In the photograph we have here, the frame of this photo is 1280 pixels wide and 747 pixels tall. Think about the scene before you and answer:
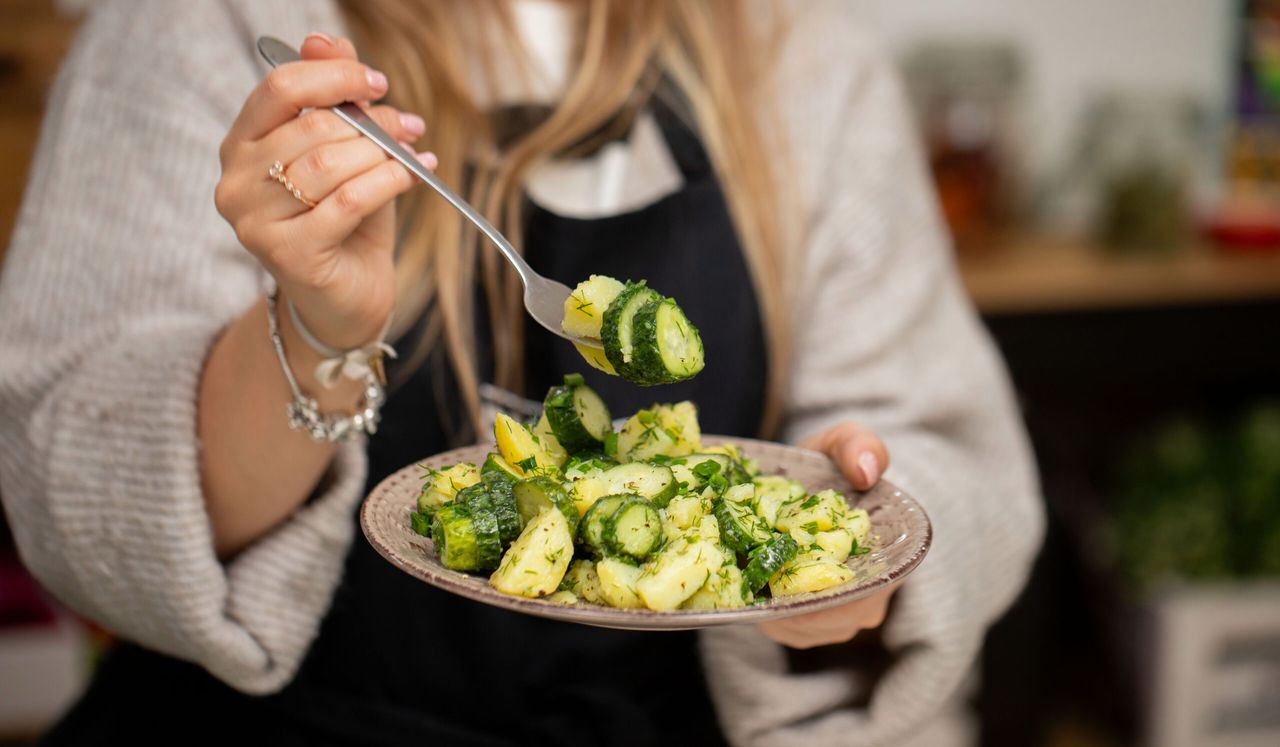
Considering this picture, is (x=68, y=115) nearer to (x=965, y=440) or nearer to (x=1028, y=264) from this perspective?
(x=965, y=440)

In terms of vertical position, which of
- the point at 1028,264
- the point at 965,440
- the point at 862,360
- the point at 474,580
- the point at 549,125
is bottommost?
the point at 1028,264

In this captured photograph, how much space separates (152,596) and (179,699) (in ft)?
0.76

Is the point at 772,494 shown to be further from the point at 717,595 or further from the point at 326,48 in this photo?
the point at 326,48

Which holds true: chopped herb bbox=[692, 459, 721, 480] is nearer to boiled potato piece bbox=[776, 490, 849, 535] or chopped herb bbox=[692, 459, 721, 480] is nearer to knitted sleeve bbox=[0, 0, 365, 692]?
boiled potato piece bbox=[776, 490, 849, 535]

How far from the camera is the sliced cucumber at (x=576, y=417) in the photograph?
739 mm

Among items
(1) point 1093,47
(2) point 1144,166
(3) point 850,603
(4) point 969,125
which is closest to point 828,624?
(3) point 850,603

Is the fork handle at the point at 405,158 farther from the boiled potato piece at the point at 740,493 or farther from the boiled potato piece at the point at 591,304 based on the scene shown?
the boiled potato piece at the point at 740,493

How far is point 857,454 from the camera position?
0.77 m

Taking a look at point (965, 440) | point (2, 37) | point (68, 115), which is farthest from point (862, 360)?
point (2, 37)

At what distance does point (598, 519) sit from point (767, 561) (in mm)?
106

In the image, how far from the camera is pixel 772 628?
0.86 meters

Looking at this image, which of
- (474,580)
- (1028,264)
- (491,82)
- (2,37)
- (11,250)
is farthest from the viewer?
(1028,264)

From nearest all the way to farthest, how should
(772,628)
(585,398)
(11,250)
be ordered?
(585,398), (772,628), (11,250)

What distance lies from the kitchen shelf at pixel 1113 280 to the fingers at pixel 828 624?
4.19 feet
